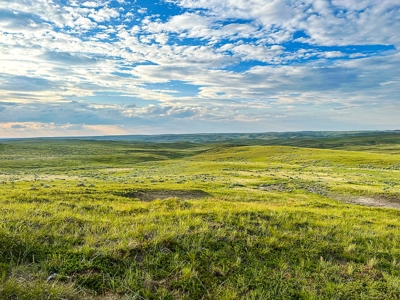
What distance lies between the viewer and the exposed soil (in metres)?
18.5

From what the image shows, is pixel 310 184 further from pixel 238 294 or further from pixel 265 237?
pixel 238 294

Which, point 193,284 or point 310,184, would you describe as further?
point 310,184

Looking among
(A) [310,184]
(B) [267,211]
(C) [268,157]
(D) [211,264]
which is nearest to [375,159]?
(C) [268,157]

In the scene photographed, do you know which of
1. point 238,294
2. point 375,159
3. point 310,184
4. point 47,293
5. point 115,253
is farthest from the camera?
point 375,159

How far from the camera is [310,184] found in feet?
110

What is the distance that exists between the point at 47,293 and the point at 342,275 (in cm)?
700

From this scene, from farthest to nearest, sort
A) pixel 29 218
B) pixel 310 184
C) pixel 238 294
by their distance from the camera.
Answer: pixel 310 184 < pixel 29 218 < pixel 238 294

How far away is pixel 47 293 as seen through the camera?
4.66m

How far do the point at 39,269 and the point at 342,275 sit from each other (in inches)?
296

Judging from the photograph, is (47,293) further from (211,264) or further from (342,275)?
(342,275)

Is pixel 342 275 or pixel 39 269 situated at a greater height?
pixel 39 269

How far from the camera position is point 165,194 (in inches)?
802

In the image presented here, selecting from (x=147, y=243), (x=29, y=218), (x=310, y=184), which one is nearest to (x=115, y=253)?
(x=147, y=243)

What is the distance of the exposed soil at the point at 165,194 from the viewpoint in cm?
1853
